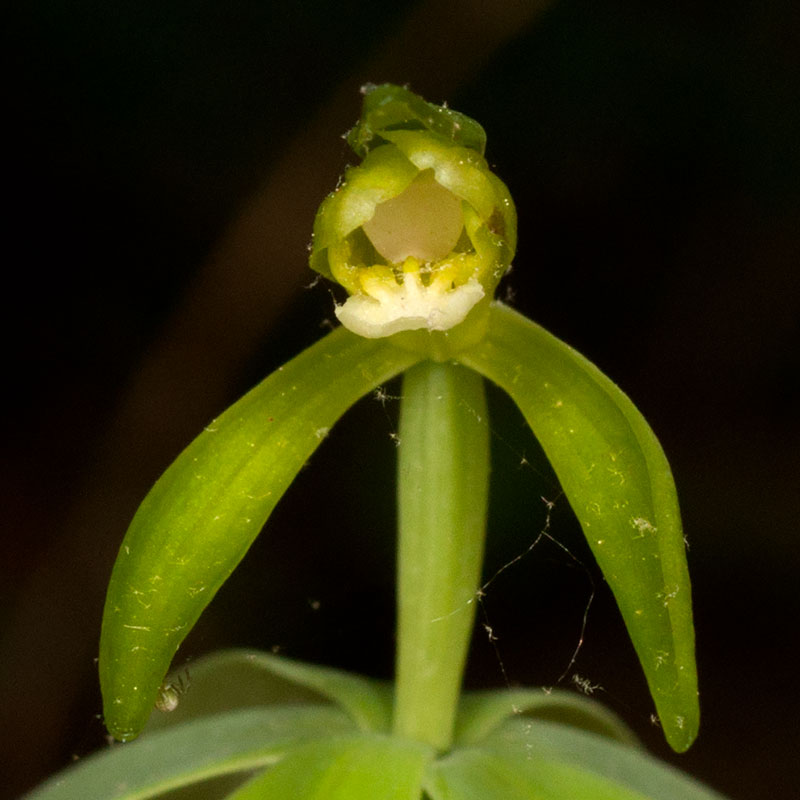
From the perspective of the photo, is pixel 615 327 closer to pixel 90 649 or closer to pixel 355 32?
pixel 355 32

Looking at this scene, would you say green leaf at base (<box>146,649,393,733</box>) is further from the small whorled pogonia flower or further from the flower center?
the flower center

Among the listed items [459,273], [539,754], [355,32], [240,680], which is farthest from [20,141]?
[539,754]

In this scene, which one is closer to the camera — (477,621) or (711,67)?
(711,67)

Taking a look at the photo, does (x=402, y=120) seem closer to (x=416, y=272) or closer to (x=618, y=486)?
(x=416, y=272)

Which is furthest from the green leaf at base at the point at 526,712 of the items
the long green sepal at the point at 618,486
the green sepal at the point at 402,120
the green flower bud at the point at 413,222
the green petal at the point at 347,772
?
the green sepal at the point at 402,120

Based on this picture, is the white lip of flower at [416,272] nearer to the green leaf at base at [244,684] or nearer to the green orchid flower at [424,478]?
the green orchid flower at [424,478]

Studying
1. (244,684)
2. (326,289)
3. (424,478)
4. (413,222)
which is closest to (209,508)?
(424,478)
